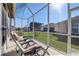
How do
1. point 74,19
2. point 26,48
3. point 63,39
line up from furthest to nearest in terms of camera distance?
1. point 26,48
2. point 63,39
3. point 74,19

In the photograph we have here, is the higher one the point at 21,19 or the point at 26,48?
the point at 21,19

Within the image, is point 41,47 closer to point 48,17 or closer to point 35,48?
point 35,48

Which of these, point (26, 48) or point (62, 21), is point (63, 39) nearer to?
point (62, 21)

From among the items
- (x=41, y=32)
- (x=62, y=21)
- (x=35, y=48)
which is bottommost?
(x=35, y=48)

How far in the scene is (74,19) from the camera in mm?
2896

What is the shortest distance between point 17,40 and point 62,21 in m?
1.16

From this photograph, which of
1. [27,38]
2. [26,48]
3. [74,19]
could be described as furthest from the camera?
[27,38]

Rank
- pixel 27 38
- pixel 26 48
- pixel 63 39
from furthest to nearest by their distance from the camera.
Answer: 1. pixel 27 38
2. pixel 26 48
3. pixel 63 39

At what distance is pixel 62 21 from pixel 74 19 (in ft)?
1.20

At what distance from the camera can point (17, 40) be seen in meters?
3.73

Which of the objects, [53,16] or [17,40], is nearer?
[53,16]

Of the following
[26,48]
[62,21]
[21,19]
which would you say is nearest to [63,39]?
[62,21]

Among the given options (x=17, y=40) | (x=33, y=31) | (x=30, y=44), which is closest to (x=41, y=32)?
(x=33, y=31)

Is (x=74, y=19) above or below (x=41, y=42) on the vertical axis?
above
